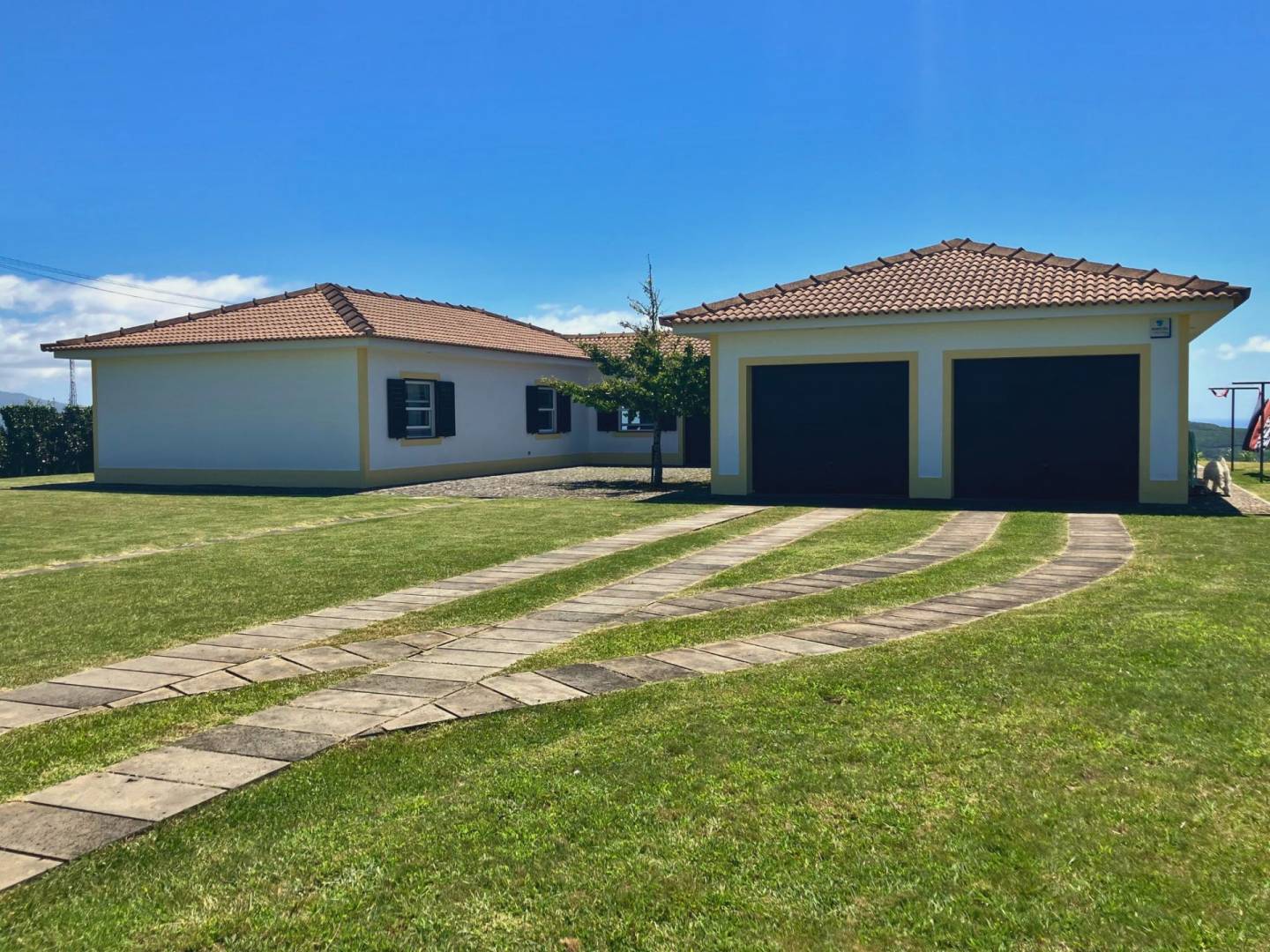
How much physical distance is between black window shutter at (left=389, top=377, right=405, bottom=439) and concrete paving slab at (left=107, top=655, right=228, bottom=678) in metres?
15.1

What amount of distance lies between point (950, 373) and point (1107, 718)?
11803mm

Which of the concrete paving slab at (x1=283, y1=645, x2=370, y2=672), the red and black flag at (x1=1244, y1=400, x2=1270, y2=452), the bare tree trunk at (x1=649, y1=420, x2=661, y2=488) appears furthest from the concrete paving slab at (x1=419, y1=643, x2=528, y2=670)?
the red and black flag at (x1=1244, y1=400, x2=1270, y2=452)

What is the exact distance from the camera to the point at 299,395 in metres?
20.3

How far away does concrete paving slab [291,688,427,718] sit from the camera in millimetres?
4617

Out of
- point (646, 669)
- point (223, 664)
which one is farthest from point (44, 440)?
point (646, 669)

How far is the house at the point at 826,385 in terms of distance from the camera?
1462 centimetres

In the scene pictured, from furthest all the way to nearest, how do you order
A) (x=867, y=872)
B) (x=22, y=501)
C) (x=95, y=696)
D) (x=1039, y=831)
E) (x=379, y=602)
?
(x=22, y=501) → (x=379, y=602) → (x=95, y=696) → (x=1039, y=831) → (x=867, y=872)

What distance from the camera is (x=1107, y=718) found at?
428 centimetres

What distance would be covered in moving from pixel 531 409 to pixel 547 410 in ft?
3.71

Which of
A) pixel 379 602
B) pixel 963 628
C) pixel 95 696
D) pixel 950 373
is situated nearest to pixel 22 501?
pixel 379 602

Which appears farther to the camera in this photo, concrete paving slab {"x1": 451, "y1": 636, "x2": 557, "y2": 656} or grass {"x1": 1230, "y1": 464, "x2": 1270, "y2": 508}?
grass {"x1": 1230, "y1": 464, "x2": 1270, "y2": 508}

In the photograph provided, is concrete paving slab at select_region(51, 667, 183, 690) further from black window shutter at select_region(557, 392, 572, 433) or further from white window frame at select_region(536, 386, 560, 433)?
black window shutter at select_region(557, 392, 572, 433)

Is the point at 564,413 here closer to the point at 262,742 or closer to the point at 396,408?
the point at 396,408

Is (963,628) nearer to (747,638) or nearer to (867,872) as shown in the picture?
(747,638)
